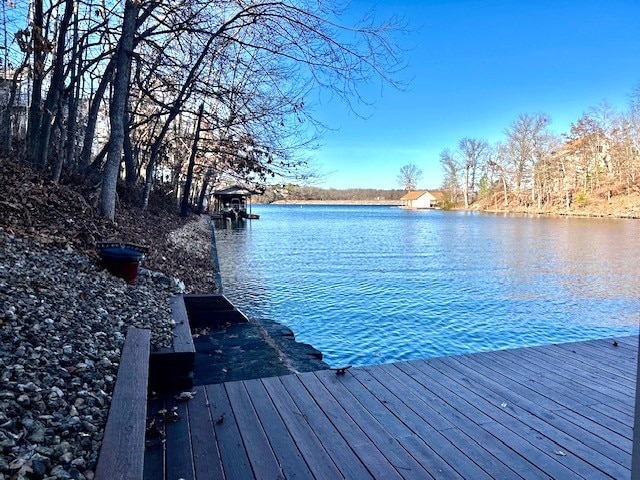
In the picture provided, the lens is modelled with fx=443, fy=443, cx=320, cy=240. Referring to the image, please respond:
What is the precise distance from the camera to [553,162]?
47156mm

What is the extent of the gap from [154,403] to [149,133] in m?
16.0

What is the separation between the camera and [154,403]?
267 cm

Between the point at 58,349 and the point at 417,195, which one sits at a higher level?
the point at 417,195

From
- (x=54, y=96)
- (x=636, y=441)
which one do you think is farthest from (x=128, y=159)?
(x=636, y=441)

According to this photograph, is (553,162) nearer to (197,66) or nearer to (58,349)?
(197,66)

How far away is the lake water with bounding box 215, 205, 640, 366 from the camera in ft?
20.1

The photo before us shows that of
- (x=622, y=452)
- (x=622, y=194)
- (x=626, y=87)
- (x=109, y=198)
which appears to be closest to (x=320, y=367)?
(x=622, y=452)

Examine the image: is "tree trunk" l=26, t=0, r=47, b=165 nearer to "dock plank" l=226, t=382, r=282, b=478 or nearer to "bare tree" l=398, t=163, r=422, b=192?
"dock plank" l=226, t=382, r=282, b=478

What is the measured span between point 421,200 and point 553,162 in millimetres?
37396

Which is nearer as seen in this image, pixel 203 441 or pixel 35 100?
pixel 203 441

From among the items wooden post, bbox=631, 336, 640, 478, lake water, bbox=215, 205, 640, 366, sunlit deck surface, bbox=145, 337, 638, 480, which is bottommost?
lake water, bbox=215, 205, 640, 366

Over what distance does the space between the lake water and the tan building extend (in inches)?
2621

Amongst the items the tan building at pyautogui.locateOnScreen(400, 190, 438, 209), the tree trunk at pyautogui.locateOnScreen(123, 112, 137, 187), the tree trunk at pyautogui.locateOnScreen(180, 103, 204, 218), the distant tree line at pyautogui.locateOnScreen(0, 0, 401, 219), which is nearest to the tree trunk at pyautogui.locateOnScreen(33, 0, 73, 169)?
the distant tree line at pyautogui.locateOnScreen(0, 0, 401, 219)

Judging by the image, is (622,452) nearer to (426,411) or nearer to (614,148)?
(426,411)
